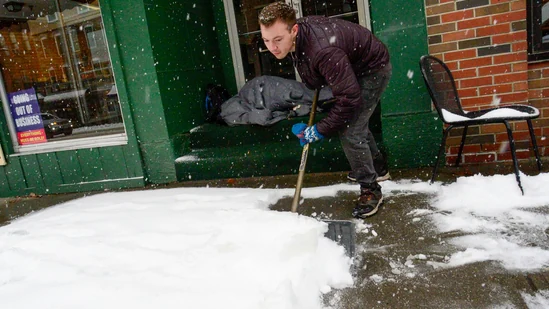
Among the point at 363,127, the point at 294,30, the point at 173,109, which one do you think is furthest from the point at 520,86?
the point at 173,109

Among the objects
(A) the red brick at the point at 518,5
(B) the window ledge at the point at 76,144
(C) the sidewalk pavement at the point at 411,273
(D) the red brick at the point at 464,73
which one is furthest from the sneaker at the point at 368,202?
(B) the window ledge at the point at 76,144

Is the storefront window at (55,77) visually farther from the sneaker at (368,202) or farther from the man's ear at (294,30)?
the sneaker at (368,202)

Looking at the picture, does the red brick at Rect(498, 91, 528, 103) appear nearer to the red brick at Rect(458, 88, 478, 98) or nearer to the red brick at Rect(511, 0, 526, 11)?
the red brick at Rect(458, 88, 478, 98)

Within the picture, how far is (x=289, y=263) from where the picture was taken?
7.32 ft

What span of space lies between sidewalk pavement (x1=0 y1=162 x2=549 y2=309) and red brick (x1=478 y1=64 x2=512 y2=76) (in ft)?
3.30

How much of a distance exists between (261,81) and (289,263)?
325 cm

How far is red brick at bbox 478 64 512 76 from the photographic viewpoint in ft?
11.9

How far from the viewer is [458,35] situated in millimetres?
3682

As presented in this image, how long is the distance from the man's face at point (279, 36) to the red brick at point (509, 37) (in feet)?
7.35

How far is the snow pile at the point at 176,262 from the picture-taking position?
2014mm

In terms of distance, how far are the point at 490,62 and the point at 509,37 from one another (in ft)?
0.89

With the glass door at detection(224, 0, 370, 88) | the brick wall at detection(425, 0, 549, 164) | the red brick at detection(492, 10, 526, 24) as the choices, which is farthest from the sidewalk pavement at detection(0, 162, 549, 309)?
the glass door at detection(224, 0, 370, 88)

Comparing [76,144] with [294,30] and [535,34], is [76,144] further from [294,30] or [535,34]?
[535,34]

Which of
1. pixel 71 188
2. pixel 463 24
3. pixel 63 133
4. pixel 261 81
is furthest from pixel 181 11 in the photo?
pixel 463 24
